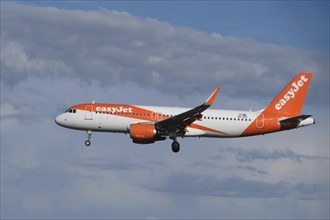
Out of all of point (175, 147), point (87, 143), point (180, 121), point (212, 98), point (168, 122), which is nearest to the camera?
point (212, 98)

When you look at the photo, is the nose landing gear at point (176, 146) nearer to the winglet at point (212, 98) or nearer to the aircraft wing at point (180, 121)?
the aircraft wing at point (180, 121)

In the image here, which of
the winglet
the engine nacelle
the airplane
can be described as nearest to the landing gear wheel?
the airplane

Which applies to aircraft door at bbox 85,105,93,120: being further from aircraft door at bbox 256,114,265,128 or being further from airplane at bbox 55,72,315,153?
aircraft door at bbox 256,114,265,128

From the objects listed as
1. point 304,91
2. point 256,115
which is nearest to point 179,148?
point 256,115

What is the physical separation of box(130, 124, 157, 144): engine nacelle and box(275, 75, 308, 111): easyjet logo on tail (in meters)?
13.0

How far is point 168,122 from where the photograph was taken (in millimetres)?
80375

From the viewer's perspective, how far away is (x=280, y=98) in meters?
86.0

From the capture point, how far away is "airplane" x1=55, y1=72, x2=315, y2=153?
81125 millimetres

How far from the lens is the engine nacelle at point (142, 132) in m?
80.1

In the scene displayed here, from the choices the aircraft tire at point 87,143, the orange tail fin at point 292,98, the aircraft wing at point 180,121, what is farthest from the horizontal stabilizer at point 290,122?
the aircraft tire at point 87,143

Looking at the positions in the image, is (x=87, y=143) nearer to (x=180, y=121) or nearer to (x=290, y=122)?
(x=180, y=121)

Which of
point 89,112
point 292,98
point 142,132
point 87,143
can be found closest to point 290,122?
point 292,98

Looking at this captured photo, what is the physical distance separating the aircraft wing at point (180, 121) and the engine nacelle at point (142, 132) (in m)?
0.68

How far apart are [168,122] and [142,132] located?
8.32 ft
